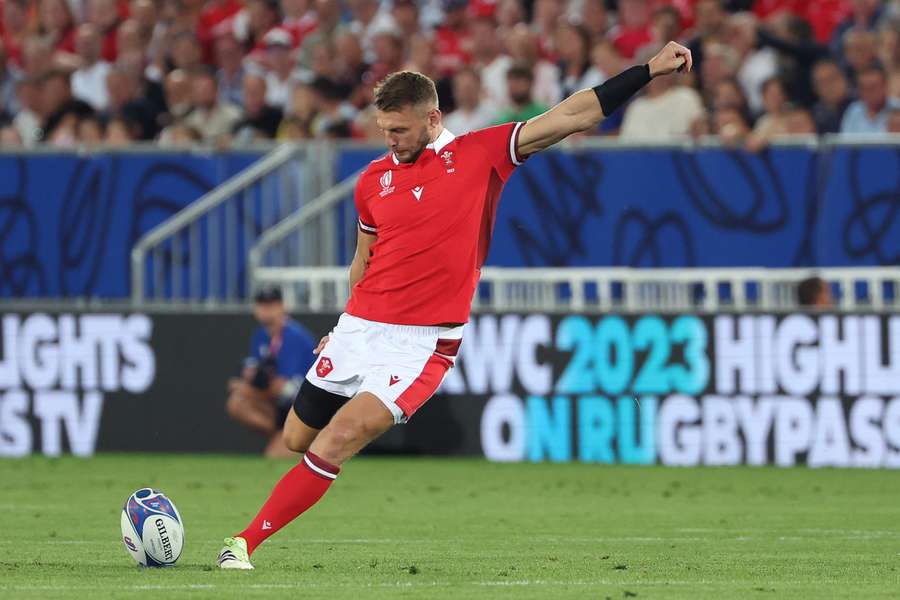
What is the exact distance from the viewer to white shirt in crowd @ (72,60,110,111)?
70.6 ft

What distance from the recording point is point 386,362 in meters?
8.76

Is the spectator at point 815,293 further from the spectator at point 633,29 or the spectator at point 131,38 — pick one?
the spectator at point 131,38

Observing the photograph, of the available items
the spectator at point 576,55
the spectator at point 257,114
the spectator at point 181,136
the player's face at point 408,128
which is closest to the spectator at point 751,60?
the spectator at point 576,55

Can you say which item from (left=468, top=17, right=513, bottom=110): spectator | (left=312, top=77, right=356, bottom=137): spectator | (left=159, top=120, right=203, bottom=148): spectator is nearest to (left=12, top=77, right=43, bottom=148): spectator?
(left=159, top=120, right=203, bottom=148): spectator

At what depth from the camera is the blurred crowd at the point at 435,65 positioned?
55.4ft

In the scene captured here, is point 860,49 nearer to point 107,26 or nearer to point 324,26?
point 324,26

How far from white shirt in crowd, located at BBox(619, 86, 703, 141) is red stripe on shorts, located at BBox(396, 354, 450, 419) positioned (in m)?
8.49

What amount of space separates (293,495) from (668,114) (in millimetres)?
9350

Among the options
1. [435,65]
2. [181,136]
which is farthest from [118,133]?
[435,65]

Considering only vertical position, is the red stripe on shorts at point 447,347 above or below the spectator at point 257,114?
below

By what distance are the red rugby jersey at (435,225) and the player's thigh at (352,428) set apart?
1.43 ft

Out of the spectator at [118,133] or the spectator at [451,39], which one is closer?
the spectator at [118,133]

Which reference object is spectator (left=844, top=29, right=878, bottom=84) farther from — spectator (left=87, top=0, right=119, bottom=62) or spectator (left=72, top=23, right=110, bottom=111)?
spectator (left=87, top=0, right=119, bottom=62)

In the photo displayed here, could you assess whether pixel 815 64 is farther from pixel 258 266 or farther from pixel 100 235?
pixel 100 235
